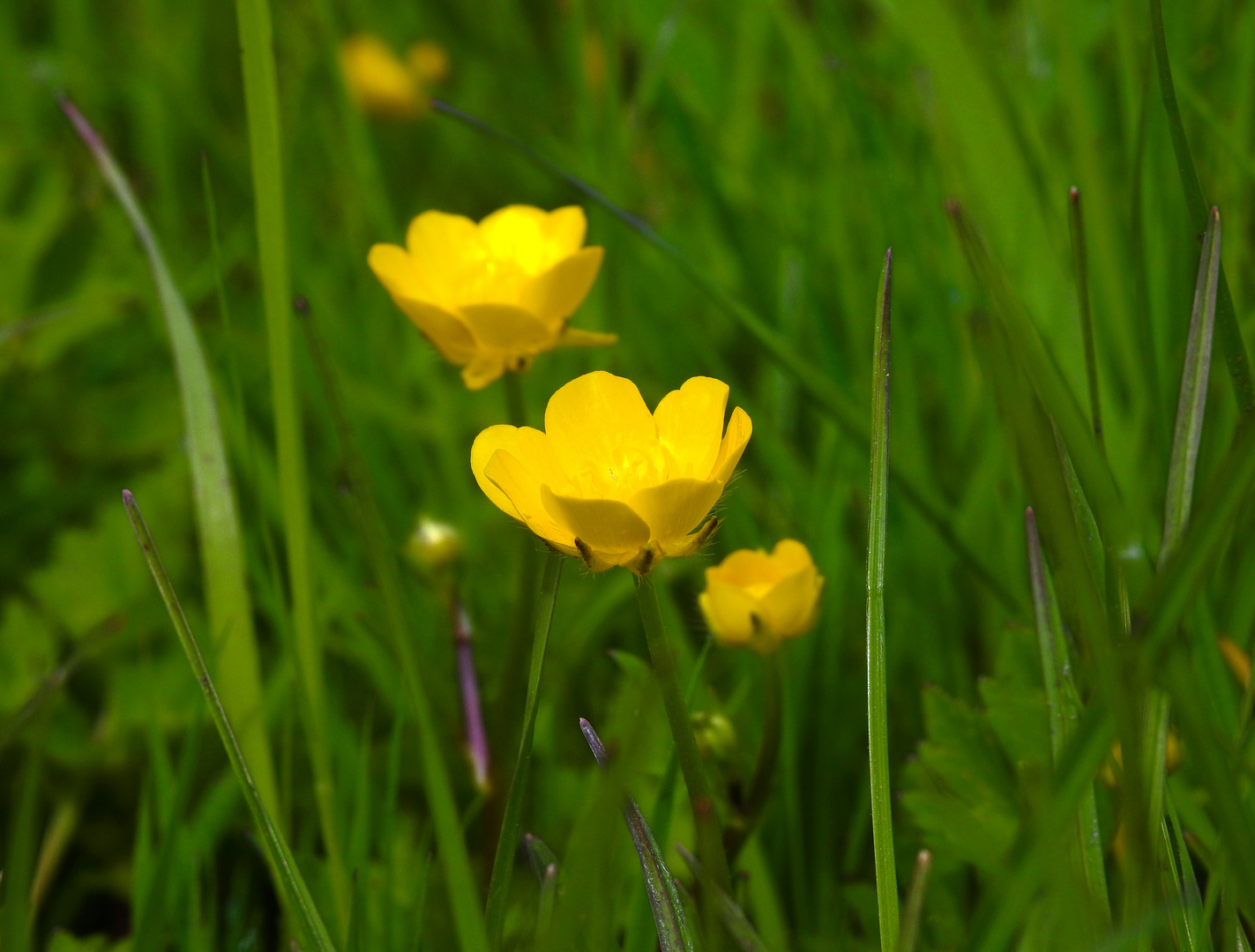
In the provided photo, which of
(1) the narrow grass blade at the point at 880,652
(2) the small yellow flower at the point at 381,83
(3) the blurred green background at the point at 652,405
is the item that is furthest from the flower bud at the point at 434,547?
(2) the small yellow flower at the point at 381,83

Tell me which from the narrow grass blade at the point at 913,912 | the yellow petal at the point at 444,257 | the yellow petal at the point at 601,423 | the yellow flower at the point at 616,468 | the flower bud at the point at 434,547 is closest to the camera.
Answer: the narrow grass blade at the point at 913,912

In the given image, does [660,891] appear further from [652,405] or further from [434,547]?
[652,405]

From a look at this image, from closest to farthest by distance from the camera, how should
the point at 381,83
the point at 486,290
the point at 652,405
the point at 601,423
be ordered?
the point at 601,423 → the point at 486,290 → the point at 652,405 → the point at 381,83

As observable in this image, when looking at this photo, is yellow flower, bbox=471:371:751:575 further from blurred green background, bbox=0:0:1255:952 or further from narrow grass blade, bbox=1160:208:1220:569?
narrow grass blade, bbox=1160:208:1220:569

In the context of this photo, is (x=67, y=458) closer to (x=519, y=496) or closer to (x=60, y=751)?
(x=60, y=751)

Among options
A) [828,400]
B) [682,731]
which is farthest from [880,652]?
[828,400]

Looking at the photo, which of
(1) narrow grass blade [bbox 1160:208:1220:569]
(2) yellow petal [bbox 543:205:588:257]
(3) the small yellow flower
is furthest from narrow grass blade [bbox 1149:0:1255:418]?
→ (3) the small yellow flower

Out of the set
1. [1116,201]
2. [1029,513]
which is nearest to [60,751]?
[1029,513]

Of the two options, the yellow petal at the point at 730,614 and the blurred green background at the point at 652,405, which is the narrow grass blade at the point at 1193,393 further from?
the yellow petal at the point at 730,614
